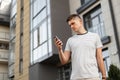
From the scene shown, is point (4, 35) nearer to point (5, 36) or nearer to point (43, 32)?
point (5, 36)

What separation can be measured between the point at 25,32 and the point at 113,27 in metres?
10.8

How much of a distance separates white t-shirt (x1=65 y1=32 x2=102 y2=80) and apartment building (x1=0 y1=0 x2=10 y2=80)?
80.7 ft

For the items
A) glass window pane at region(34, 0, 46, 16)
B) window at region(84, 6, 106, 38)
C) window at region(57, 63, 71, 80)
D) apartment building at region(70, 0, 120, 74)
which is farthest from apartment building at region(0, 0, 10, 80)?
apartment building at region(70, 0, 120, 74)

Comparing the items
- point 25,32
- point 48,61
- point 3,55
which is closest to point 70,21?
point 48,61

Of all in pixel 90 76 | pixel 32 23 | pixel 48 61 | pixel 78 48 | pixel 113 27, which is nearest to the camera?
pixel 90 76

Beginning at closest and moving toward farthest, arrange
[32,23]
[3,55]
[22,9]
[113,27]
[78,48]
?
[78,48]
[113,27]
[32,23]
[22,9]
[3,55]

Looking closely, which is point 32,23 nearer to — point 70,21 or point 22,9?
point 22,9

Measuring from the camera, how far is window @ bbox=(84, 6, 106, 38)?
1432cm

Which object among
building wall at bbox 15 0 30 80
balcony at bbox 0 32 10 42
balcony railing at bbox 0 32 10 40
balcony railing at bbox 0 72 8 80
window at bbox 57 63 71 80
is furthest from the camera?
balcony railing at bbox 0 32 10 40

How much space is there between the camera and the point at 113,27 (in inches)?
509

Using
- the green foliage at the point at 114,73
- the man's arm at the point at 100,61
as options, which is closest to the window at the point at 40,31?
the green foliage at the point at 114,73

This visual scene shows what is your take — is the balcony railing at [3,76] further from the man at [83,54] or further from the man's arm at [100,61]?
the man's arm at [100,61]

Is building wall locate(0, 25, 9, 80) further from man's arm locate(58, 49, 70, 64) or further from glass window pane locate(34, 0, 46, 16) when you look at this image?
man's arm locate(58, 49, 70, 64)

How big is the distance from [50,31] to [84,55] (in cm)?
1361
